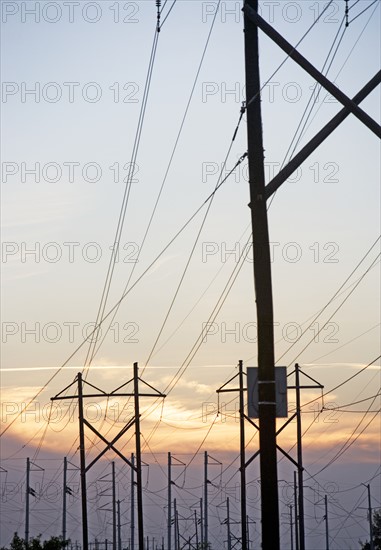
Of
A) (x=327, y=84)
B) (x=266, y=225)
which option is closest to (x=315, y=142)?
(x=327, y=84)

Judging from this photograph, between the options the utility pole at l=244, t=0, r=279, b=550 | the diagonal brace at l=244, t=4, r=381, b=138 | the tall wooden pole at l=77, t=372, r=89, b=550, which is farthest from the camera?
the tall wooden pole at l=77, t=372, r=89, b=550

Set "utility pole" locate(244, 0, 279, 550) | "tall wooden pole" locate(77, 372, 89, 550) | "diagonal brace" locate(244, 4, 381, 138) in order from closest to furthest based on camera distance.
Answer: "utility pole" locate(244, 0, 279, 550) → "diagonal brace" locate(244, 4, 381, 138) → "tall wooden pole" locate(77, 372, 89, 550)

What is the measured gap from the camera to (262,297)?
19953 millimetres

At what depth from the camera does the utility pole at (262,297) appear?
1942 cm

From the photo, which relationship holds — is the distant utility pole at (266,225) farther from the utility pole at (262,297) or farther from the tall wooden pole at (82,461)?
the tall wooden pole at (82,461)

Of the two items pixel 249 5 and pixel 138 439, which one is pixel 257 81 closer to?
pixel 249 5

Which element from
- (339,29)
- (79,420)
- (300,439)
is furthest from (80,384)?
(339,29)

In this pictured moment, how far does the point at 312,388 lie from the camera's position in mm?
52188

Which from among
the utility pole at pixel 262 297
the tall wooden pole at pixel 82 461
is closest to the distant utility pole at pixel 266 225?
the utility pole at pixel 262 297

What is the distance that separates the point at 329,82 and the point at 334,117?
0.61 m

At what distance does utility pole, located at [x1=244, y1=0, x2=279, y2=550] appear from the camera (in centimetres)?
1942

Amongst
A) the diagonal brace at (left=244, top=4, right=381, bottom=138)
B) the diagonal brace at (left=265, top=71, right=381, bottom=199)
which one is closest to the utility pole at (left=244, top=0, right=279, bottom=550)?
the diagonal brace at (left=265, top=71, right=381, bottom=199)

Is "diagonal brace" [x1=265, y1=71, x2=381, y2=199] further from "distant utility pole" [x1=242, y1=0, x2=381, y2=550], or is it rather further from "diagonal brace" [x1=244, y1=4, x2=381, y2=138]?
"diagonal brace" [x1=244, y1=4, x2=381, y2=138]

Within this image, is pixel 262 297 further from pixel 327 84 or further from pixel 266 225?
pixel 327 84
